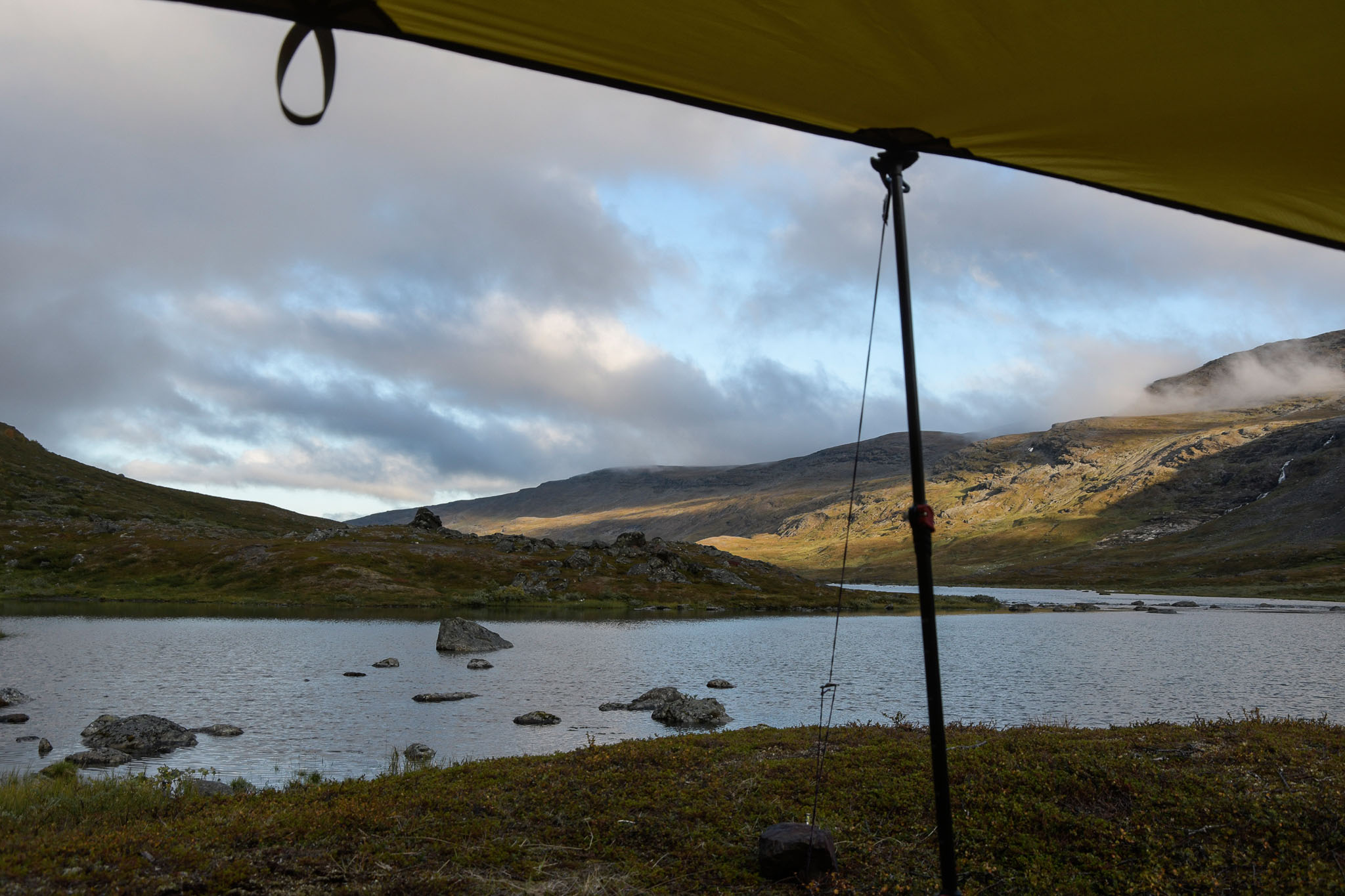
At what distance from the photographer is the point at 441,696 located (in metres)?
33.6

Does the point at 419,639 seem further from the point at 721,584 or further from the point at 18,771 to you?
the point at 721,584

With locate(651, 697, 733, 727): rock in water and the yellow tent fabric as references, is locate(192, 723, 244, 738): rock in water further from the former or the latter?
the yellow tent fabric

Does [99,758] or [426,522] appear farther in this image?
[426,522]

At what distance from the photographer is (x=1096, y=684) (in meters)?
39.2

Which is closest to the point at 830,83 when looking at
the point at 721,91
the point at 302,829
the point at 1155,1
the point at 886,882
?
the point at 721,91

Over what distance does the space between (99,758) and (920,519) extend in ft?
82.1

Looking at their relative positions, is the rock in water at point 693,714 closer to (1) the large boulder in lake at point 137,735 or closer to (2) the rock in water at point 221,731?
(2) the rock in water at point 221,731

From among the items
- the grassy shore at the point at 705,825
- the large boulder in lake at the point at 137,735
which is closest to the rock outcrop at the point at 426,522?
the large boulder in lake at the point at 137,735

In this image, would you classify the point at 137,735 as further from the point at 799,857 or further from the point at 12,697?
the point at 799,857

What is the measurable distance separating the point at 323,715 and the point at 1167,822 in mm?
28944

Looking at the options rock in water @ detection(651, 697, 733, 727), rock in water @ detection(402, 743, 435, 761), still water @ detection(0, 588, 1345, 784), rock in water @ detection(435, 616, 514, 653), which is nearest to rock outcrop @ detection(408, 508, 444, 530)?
still water @ detection(0, 588, 1345, 784)

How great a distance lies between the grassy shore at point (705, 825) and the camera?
8617 millimetres

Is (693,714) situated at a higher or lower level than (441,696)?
higher

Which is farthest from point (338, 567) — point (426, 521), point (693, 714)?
point (693, 714)
